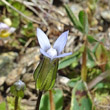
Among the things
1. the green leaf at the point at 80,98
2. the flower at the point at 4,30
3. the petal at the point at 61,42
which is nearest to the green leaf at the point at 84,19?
the green leaf at the point at 80,98

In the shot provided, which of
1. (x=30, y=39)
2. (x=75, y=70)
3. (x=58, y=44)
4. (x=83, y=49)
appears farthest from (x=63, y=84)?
(x=58, y=44)

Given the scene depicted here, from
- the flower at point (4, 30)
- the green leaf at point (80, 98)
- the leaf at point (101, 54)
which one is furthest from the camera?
the flower at point (4, 30)

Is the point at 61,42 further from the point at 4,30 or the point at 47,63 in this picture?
the point at 4,30

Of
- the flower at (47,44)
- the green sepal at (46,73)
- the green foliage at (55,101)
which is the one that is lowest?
the green foliage at (55,101)

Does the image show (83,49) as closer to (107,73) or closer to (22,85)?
(107,73)

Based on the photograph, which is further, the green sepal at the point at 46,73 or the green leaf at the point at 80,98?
the green leaf at the point at 80,98

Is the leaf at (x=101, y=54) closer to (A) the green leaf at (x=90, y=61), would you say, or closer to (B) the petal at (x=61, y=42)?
(A) the green leaf at (x=90, y=61)
